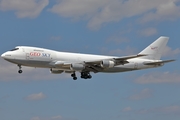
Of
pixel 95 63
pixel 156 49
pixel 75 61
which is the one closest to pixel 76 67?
pixel 75 61

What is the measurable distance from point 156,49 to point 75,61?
19.6m

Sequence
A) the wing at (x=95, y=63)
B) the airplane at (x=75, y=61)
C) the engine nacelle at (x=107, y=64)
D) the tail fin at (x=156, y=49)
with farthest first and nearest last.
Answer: the tail fin at (x=156, y=49) < the engine nacelle at (x=107, y=64) < the wing at (x=95, y=63) < the airplane at (x=75, y=61)

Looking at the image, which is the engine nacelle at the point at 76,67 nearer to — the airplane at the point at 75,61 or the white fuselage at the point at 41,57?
the airplane at the point at 75,61

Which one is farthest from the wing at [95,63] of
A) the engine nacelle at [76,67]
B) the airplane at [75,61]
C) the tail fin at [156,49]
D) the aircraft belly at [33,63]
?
the tail fin at [156,49]

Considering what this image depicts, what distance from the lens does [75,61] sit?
87688mm

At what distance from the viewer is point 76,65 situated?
8644 cm

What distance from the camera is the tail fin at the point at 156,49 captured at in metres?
98.6

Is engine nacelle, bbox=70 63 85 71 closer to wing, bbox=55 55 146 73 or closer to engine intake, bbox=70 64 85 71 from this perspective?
engine intake, bbox=70 64 85 71

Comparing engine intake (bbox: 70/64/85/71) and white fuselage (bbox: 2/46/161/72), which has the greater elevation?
white fuselage (bbox: 2/46/161/72)

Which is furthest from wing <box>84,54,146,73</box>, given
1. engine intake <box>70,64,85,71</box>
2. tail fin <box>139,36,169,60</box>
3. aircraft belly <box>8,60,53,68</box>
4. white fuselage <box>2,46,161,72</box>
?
tail fin <box>139,36,169,60</box>

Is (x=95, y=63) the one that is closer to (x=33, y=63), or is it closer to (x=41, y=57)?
(x=41, y=57)

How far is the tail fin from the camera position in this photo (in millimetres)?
98625

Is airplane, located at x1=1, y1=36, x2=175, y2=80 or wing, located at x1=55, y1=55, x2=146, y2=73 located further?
wing, located at x1=55, y1=55, x2=146, y2=73

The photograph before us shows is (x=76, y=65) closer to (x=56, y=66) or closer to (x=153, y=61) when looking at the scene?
(x=56, y=66)
